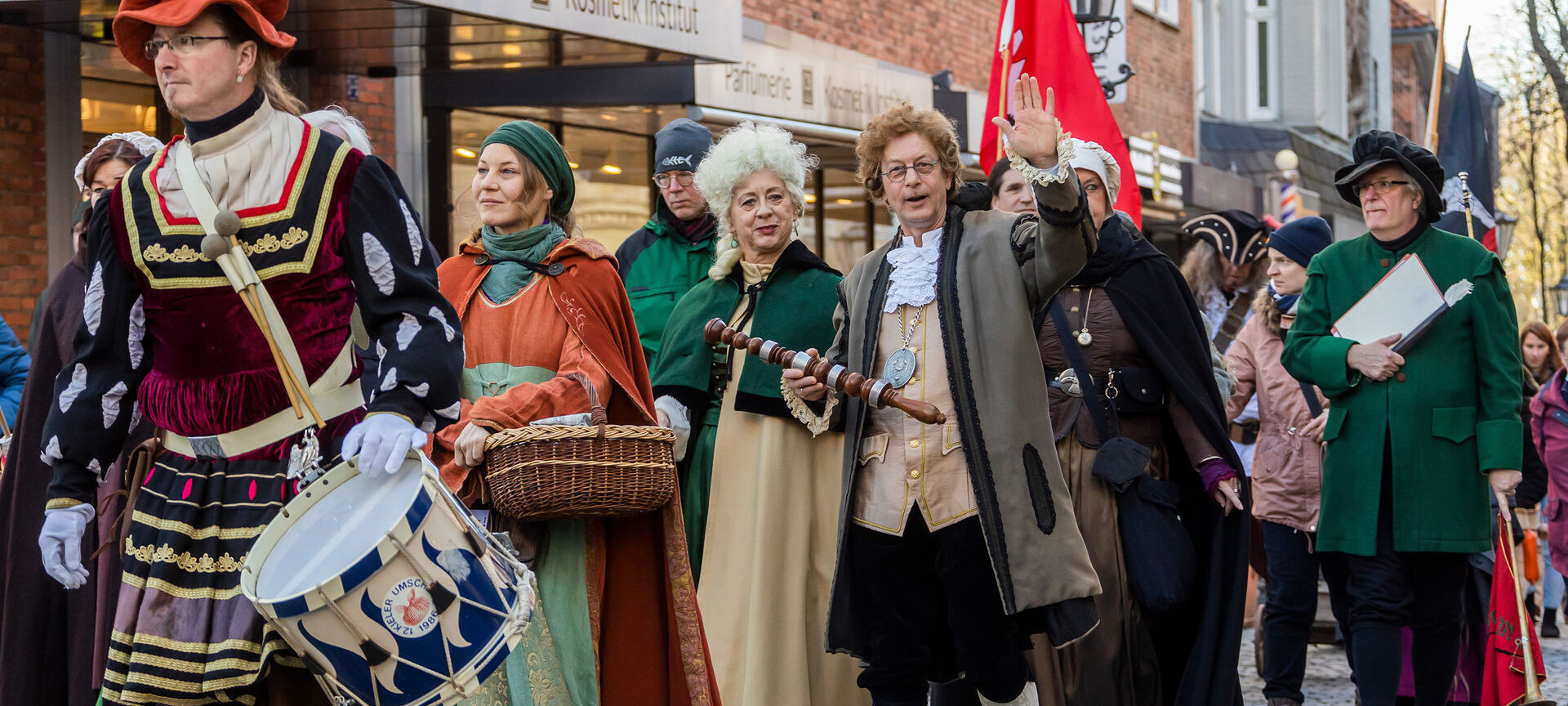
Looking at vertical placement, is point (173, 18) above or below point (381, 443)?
above

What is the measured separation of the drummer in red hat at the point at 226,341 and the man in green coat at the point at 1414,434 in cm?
367

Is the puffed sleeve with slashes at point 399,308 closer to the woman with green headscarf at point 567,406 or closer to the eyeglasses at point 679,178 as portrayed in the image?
the woman with green headscarf at point 567,406

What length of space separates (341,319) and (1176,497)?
2783mm

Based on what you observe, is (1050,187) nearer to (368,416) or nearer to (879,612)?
(879,612)

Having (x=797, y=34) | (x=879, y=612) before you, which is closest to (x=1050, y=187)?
(x=879, y=612)

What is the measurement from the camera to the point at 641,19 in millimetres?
10172

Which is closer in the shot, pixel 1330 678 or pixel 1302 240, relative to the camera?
pixel 1302 240

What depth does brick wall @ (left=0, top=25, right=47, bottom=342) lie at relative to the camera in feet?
30.9

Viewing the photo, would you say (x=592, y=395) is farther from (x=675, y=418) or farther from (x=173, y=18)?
(x=173, y=18)

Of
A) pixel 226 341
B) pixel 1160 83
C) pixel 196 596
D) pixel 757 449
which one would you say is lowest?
pixel 196 596

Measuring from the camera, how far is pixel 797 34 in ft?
50.2

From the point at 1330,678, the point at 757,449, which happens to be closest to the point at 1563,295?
the point at 1330,678

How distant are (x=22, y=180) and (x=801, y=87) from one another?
5582 mm

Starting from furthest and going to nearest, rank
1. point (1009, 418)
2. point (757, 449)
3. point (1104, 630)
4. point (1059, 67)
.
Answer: point (1059, 67), point (757, 449), point (1104, 630), point (1009, 418)
